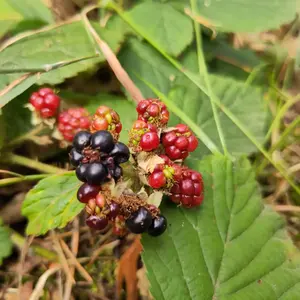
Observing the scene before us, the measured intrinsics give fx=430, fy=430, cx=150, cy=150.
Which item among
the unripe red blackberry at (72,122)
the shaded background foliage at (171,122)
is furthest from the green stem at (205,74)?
the unripe red blackberry at (72,122)

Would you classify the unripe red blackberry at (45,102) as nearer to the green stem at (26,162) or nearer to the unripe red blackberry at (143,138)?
the green stem at (26,162)

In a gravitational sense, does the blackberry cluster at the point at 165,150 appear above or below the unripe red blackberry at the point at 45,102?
below

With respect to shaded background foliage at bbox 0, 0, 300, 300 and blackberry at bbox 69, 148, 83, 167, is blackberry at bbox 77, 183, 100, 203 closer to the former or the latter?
blackberry at bbox 69, 148, 83, 167

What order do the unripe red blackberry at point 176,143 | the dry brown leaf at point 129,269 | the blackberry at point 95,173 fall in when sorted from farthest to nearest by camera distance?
the dry brown leaf at point 129,269
the unripe red blackberry at point 176,143
the blackberry at point 95,173

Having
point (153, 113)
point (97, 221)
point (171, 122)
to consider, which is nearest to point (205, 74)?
point (171, 122)

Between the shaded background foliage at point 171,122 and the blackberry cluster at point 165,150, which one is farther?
the shaded background foliage at point 171,122

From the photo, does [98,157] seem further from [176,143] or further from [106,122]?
[176,143]
